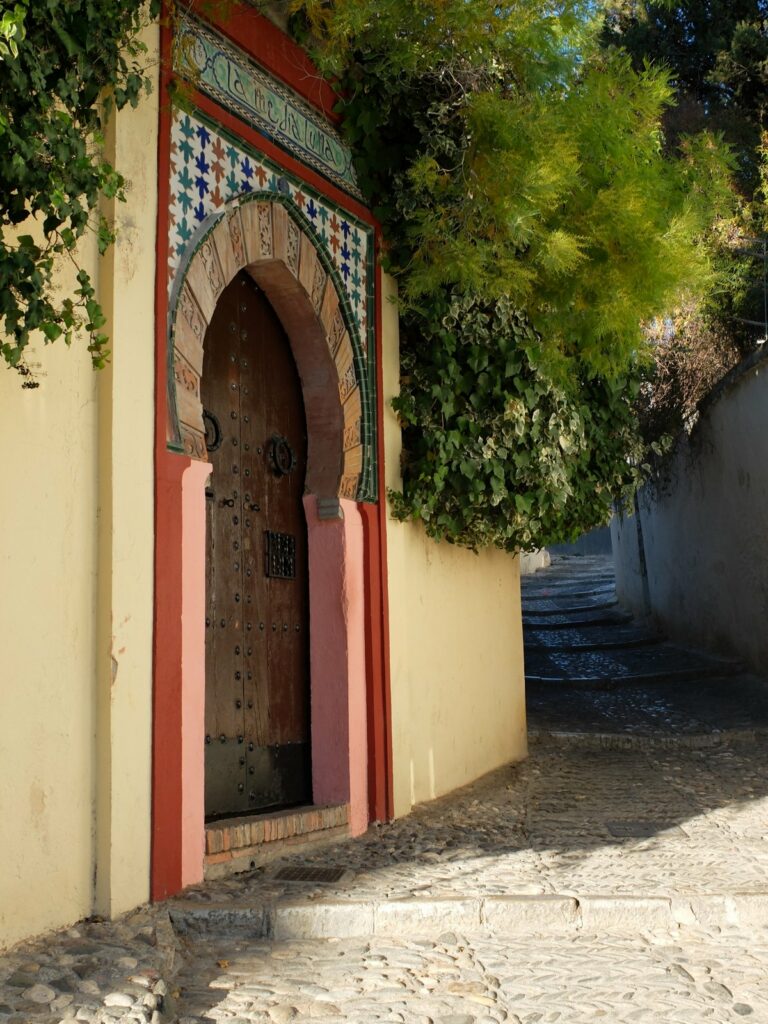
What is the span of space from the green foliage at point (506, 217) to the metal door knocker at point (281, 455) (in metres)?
0.82

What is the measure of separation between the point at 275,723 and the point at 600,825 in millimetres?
1750

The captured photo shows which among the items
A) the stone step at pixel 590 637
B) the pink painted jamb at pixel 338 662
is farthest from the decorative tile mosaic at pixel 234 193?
the stone step at pixel 590 637

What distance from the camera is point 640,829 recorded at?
5.41 metres

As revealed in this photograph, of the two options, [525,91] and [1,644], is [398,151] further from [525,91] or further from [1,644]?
[1,644]

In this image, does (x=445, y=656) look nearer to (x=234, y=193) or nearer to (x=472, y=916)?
(x=472, y=916)

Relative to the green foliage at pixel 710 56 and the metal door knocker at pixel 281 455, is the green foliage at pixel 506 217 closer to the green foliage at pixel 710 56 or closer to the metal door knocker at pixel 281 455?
the metal door knocker at pixel 281 455

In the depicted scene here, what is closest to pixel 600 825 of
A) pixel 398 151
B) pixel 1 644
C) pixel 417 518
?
pixel 417 518

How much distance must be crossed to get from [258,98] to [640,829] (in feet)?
13.3

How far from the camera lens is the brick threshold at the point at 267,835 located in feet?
14.8

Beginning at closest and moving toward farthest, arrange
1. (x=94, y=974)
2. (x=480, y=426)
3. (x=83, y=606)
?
(x=94, y=974)
(x=83, y=606)
(x=480, y=426)

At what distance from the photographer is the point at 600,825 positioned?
5535mm

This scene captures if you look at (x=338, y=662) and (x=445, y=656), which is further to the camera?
(x=445, y=656)

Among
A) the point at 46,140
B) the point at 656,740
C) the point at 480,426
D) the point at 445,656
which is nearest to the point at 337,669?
the point at 445,656

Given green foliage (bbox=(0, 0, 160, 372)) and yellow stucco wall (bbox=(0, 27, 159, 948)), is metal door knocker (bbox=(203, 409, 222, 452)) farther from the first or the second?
green foliage (bbox=(0, 0, 160, 372))
